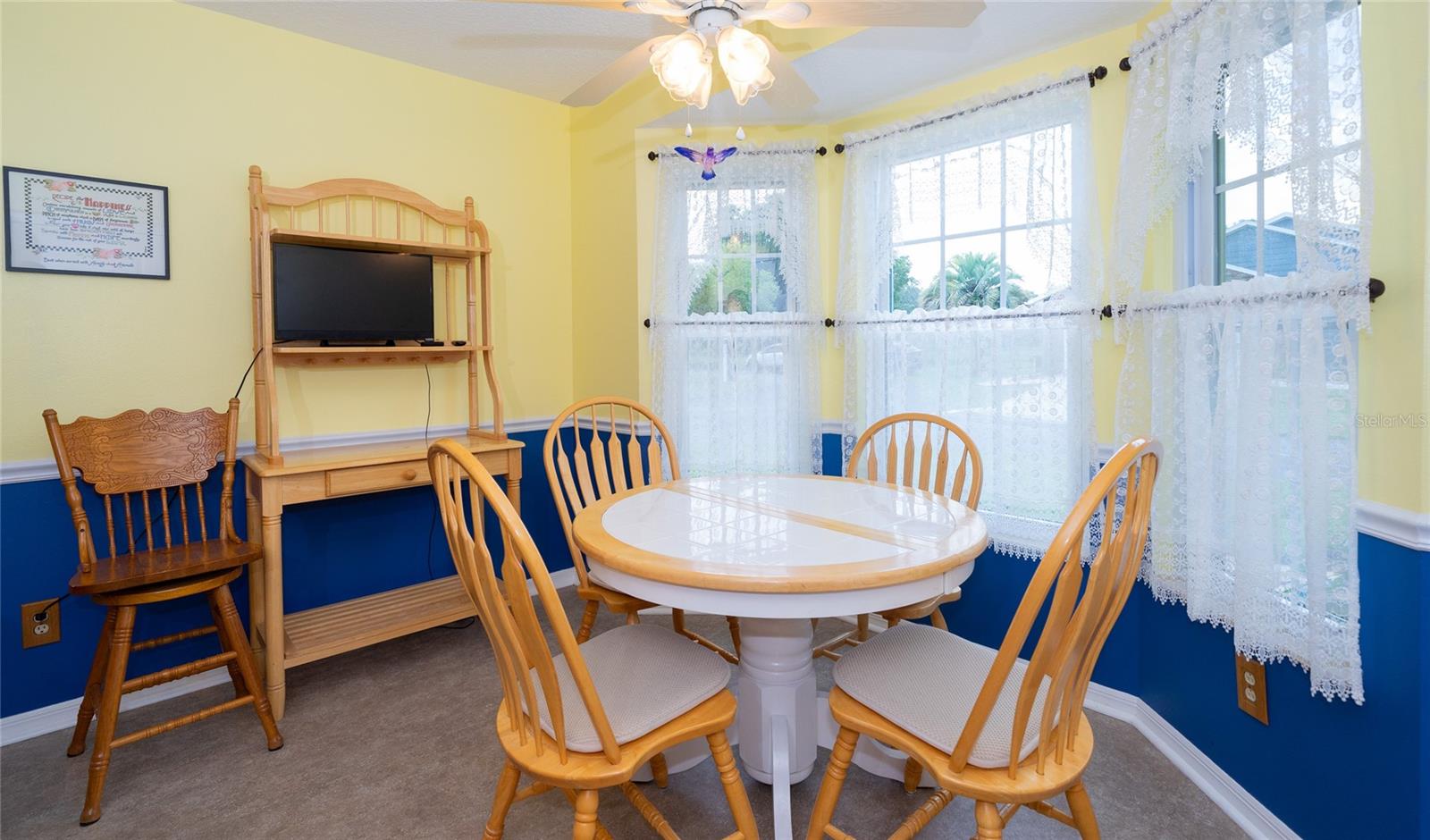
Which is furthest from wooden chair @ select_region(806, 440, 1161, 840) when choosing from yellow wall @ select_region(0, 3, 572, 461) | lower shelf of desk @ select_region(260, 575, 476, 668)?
yellow wall @ select_region(0, 3, 572, 461)

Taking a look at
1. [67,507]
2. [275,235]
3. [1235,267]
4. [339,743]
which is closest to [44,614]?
[67,507]

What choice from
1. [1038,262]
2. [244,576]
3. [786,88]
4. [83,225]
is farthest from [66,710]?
[1038,262]

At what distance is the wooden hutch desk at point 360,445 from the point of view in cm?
213

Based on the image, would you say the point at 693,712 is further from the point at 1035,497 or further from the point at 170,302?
the point at 170,302

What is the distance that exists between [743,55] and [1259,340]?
137 centimetres

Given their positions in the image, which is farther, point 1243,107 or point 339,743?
point 339,743

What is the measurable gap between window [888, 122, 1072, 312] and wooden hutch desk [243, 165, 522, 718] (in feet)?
5.81

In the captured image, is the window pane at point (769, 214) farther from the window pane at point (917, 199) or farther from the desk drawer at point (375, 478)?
the desk drawer at point (375, 478)

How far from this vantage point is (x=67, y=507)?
209 centimetres

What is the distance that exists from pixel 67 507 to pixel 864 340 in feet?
9.43

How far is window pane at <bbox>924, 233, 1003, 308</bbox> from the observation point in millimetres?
2461

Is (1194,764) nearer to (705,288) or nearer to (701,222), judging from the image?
(705,288)

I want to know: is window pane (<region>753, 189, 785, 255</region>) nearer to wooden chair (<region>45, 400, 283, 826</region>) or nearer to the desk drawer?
the desk drawer

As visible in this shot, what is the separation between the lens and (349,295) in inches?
97.8
